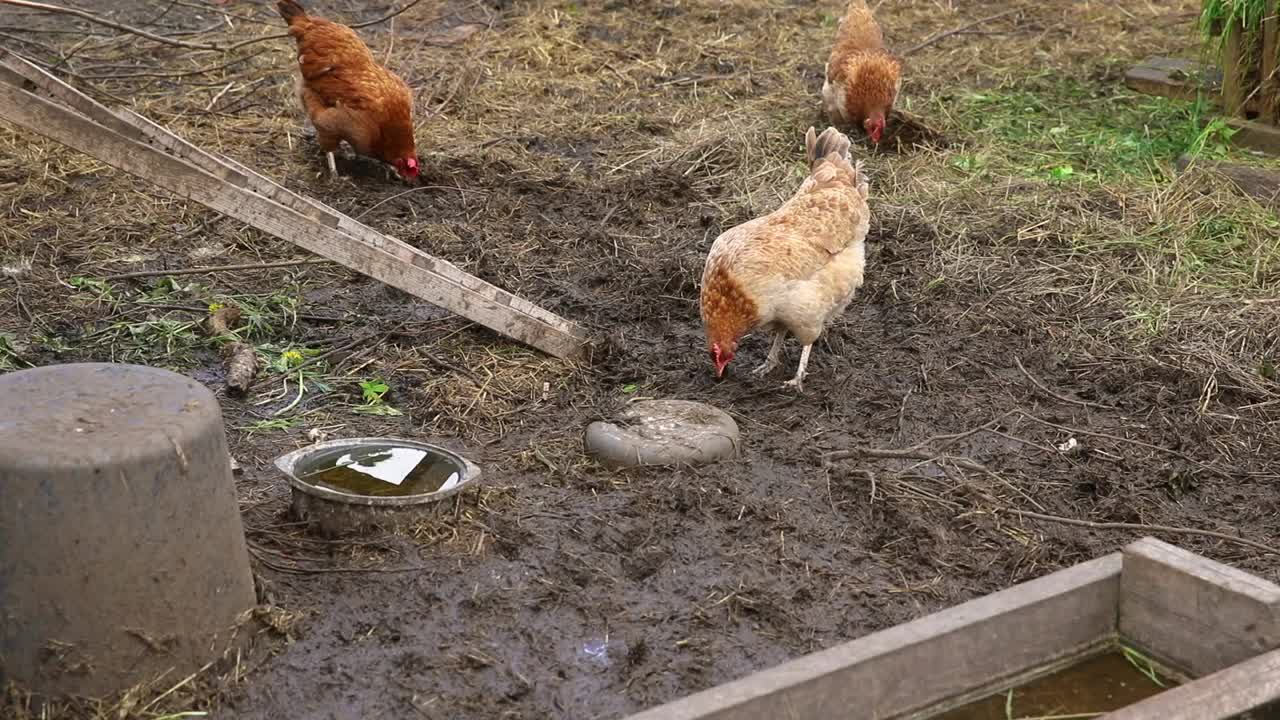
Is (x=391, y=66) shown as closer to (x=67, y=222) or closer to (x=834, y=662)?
(x=67, y=222)

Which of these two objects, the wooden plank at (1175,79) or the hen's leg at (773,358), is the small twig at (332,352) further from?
the wooden plank at (1175,79)

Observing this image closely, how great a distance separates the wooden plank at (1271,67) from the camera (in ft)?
24.4

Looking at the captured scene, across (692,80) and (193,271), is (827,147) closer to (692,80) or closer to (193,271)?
(193,271)

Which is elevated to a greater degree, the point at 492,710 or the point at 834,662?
the point at 834,662

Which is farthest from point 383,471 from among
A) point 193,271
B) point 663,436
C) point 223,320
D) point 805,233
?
point 193,271

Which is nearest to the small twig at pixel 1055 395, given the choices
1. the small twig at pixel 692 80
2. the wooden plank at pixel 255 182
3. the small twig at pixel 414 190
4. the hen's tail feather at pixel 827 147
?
the hen's tail feather at pixel 827 147

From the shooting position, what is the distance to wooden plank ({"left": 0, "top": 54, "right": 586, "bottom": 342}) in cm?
510

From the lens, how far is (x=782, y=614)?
3.85m

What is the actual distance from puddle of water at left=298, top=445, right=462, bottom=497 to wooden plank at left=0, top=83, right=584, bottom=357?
0.82m

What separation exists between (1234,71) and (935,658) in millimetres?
6001

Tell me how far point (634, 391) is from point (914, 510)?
51.8 inches

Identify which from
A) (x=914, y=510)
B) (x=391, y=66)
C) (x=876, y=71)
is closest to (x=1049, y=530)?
(x=914, y=510)

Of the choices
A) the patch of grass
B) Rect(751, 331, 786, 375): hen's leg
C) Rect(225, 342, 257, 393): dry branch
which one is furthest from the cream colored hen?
the patch of grass

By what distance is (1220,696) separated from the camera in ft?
9.05
